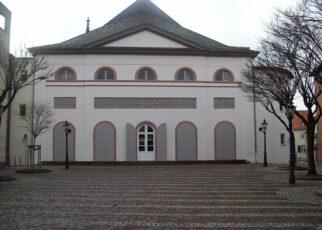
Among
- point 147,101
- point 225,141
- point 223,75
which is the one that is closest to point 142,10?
point 223,75

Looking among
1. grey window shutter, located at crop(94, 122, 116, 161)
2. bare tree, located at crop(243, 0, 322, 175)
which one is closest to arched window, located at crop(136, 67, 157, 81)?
grey window shutter, located at crop(94, 122, 116, 161)

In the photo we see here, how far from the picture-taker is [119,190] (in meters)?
18.8

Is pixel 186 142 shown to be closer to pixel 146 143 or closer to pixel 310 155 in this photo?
pixel 146 143

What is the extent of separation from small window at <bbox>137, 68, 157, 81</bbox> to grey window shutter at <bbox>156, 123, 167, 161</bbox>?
4.37 metres

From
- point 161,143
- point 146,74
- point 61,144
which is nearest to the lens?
point 61,144

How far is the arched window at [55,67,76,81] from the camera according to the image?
4294 cm

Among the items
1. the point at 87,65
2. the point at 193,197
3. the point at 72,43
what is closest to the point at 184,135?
the point at 87,65

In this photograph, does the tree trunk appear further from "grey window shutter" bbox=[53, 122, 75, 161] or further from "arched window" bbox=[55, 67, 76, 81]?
"arched window" bbox=[55, 67, 76, 81]

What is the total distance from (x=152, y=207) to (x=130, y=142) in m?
28.4

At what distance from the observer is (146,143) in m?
42.6

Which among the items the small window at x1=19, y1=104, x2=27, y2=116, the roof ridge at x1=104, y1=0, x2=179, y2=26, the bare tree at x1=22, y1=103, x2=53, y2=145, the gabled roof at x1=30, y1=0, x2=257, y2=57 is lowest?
the bare tree at x1=22, y1=103, x2=53, y2=145

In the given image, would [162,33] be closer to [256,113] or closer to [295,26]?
[256,113]

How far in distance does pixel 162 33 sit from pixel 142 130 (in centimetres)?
884

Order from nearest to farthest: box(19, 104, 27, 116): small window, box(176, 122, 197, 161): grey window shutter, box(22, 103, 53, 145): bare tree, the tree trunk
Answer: the tree trunk
box(22, 103, 53, 145): bare tree
box(176, 122, 197, 161): grey window shutter
box(19, 104, 27, 116): small window
